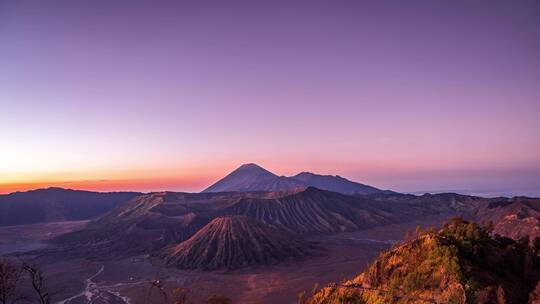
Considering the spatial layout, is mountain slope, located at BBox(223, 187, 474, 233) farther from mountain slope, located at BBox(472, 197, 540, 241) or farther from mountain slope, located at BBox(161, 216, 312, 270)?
mountain slope, located at BBox(472, 197, 540, 241)

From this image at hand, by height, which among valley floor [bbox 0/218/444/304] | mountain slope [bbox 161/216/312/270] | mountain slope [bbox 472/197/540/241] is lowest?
valley floor [bbox 0/218/444/304]

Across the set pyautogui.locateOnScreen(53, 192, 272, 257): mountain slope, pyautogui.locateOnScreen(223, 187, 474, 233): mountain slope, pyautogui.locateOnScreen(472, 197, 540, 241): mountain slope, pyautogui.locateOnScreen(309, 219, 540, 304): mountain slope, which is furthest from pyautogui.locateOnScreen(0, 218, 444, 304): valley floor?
pyautogui.locateOnScreen(309, 219, 540, 304): mountain slope

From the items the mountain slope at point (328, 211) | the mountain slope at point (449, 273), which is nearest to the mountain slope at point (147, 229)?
the mountain slope at point (328, 211)

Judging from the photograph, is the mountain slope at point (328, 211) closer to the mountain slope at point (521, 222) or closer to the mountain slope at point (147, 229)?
the mountain slope at point (147, 229)

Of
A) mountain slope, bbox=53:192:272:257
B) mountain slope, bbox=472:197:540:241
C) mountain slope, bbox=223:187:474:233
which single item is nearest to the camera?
mountain slope, bbox=472:197:540:241

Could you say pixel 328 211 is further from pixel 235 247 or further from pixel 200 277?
pixel 200 277

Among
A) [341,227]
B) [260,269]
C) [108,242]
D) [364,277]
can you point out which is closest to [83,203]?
[108,242]

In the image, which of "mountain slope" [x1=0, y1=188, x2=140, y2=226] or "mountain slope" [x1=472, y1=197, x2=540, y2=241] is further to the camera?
"mountain slope" [x1=0, y1=188, x2=140, y2=226]
